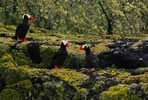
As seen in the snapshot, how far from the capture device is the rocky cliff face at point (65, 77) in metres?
9.20

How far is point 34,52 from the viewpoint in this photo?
14.1 meters

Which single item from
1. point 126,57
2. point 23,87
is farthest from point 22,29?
point 126,57

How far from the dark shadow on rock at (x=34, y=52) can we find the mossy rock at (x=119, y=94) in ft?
20.6

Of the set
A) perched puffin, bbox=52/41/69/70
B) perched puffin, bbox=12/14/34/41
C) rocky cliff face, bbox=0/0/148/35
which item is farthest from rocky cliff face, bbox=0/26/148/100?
rocky cliff face, bbox=0/0/148/35

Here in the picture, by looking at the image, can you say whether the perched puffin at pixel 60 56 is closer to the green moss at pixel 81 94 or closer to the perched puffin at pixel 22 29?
the green moss at pixel 81 94

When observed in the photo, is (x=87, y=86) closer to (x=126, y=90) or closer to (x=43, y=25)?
(x=126, y=90)

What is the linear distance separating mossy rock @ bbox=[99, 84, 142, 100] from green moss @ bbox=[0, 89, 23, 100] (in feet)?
14.2

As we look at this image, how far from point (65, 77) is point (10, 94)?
3.01 meters

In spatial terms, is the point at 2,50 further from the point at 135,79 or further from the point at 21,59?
the point at 135,79

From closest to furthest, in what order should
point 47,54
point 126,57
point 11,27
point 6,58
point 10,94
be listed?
point 10,94
point 6,58
point 126,57
point 47,54
point 11,27

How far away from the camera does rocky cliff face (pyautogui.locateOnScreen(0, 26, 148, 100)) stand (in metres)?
9.20

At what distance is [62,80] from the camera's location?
33.9 ft

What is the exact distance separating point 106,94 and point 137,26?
20.1m

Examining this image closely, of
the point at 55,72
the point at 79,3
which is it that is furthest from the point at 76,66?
the point at 79,3
